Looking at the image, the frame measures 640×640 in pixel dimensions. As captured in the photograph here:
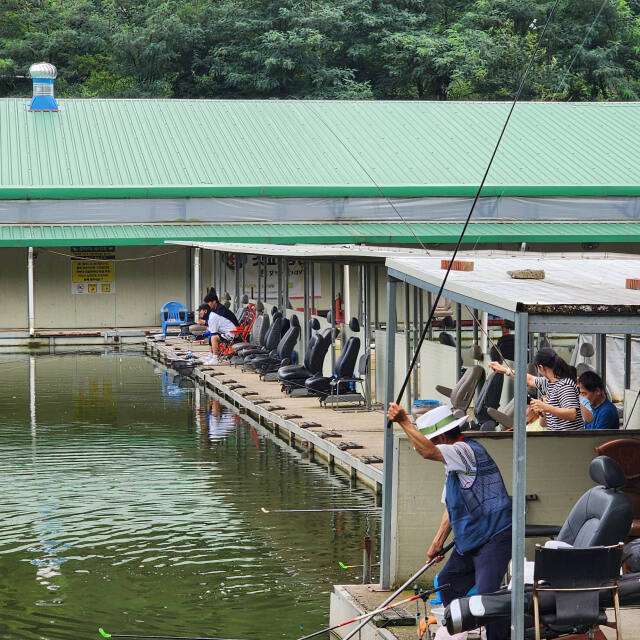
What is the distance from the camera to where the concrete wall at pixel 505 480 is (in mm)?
9461

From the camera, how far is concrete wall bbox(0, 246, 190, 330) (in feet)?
115

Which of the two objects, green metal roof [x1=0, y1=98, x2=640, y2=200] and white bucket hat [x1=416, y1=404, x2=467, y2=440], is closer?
white bucket hat [x1=416, y1=404, x2=467, y2=440]

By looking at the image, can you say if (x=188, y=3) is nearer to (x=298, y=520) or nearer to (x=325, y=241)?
(x=325, y=241)

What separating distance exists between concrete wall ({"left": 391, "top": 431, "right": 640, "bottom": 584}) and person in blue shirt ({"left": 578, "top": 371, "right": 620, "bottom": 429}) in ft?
3.81

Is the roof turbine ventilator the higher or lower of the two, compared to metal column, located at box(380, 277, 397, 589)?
higher

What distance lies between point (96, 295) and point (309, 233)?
6344 mm

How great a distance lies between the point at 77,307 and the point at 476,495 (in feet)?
95.7

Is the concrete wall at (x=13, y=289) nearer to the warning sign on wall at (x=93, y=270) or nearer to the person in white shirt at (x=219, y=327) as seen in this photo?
the warning sign on wall at (x=93, y=270)

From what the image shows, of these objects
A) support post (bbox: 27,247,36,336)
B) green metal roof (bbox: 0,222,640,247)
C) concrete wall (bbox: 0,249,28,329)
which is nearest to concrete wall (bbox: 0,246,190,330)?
concrete wall (bbox: 0,249,28,329)

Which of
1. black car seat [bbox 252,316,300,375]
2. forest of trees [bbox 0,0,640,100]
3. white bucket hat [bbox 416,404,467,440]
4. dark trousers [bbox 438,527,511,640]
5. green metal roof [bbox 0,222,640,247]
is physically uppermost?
forest of trees [bbox 0,0,640,100]

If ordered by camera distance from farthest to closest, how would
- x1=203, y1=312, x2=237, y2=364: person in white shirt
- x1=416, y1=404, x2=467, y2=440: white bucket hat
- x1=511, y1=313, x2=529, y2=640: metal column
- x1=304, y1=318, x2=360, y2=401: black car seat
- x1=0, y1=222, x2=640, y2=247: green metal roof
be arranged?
x1=0, y1=222, x2=640, y2=247: green metal roof < x1=203, y1=312, x2=237, y2=364: person in white shirt < x1=304, y1=318, x2=360, y2=401: black car seat < x1=416, y1=404, x2=467, y2=440: white bucket hat < x1=511, y1=313, x2=529, y2=640: metal column

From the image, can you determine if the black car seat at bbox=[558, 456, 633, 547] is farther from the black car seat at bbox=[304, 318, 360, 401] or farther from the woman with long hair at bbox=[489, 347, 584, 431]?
the black car seat at bbox=[304, 318, 360, 401]

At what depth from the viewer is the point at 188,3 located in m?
58.0

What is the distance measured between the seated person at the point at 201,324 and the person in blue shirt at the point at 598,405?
18769mm
